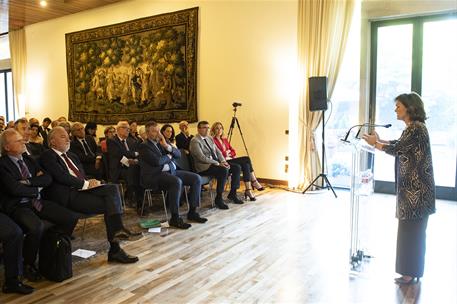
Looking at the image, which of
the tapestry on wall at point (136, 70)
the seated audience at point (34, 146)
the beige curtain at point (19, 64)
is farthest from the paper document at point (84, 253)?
the beige curtain at point (19, 64)

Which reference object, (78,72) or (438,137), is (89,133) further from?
(438,137)

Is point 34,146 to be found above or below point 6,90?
below

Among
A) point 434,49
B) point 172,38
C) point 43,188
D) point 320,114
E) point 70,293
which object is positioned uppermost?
point 172,38

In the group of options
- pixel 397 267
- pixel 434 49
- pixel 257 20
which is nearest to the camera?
pixel 397 267

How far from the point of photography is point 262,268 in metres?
3.24

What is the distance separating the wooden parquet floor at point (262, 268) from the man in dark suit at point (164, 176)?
11.1 inches

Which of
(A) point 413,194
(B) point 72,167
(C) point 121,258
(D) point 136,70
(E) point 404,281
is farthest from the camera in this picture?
(D) point 136,70

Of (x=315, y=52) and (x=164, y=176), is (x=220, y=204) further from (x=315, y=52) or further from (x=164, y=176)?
(x=315, y=52)

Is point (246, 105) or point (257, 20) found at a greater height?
point (257, 20)

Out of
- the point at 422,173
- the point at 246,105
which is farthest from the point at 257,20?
the point at 422,173

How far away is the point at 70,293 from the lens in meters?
2.77

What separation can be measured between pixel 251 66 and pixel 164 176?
3321 millimetres

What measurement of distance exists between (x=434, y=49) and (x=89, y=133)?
18.3 ft

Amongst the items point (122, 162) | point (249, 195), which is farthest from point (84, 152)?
point (249, 195)
